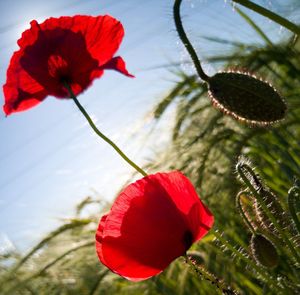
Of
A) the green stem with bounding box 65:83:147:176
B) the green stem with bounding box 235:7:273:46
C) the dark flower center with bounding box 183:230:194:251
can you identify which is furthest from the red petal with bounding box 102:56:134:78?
the green stem with bounding box 235:7:273:46

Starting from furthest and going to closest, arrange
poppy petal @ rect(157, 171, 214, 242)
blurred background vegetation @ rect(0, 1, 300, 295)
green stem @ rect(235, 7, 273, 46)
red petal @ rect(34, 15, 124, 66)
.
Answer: green stem @ rect(235, 7, 273, 46) → blurred background vegetation @ rect(0, 1, 300, 295) → red petal @ rect(34, 15, 124, 66) → poppy petal @ rect(157, 171, 214, 242)

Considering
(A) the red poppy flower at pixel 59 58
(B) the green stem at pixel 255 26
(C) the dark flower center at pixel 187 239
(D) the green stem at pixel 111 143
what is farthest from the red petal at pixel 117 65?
(B) the green stem at pixel 255 26

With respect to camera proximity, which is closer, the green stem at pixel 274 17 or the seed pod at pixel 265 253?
the green stem at pixel 274 17

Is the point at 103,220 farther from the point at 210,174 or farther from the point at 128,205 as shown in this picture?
the point at 210,174

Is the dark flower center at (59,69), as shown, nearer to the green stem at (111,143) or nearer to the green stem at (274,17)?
the green stem at (111,143)

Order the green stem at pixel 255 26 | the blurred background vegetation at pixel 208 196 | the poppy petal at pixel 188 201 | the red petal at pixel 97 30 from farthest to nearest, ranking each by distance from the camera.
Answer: the green stem at pixel 255 26 → the blurred background vegetation at pixel 208 196 → the red petal at pixel 97 30 → the poppy petal at pixel 188 201

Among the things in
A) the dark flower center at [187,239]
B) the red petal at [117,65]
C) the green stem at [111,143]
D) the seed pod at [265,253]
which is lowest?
the seed pod at [265,253]

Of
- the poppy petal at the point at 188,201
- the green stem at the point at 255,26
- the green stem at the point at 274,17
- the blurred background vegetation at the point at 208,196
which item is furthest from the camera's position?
the green stem at the point at 255,26

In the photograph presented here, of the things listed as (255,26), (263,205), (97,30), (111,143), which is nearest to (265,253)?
(263,205)

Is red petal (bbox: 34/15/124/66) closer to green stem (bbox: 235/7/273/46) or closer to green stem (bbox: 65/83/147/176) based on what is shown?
green stem (bbox: 65/83/147/176)
